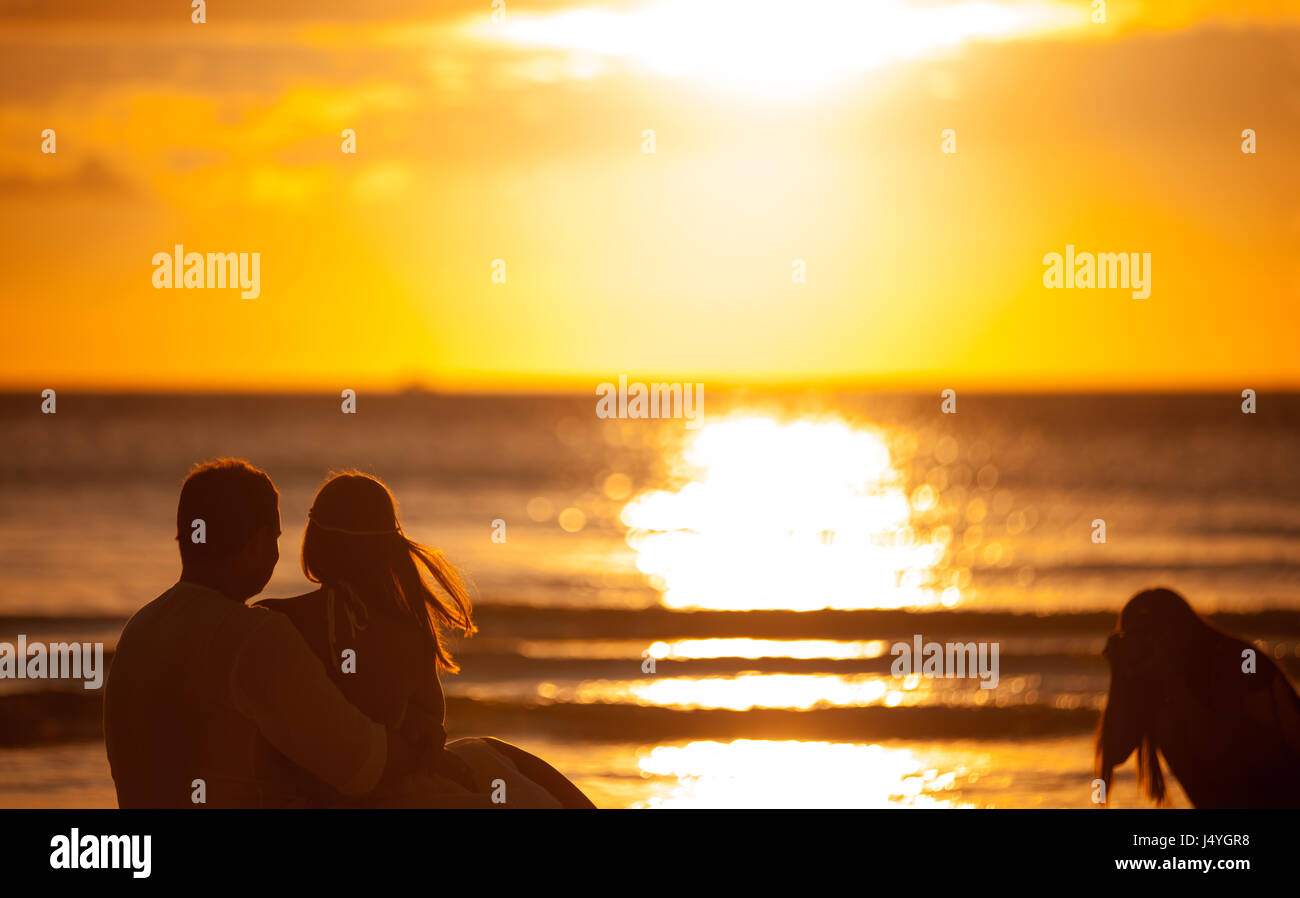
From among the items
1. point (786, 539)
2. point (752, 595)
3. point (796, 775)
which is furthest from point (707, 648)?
point (786, 539)

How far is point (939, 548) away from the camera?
32.5m

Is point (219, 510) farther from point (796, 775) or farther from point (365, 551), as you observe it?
point (796, 775)

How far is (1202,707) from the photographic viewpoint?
5.04 metres

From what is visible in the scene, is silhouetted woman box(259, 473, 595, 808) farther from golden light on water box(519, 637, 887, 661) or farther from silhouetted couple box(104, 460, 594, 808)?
golden light on water box(519, 637, 887, 661)

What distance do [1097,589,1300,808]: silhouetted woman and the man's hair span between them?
3.30 meters

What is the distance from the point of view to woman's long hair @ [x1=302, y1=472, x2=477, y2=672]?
418cm

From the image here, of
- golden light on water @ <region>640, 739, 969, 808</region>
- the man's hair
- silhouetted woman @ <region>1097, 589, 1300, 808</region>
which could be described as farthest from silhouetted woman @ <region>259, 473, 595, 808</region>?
golden light on water @ <region>640, 739, 969, 808</region>

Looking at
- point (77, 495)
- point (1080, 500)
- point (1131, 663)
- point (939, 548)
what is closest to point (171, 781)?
point (1131, 663)

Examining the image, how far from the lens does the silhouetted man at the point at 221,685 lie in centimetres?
378

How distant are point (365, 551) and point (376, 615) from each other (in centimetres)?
20

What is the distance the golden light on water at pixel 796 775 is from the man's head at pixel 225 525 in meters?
6.64
